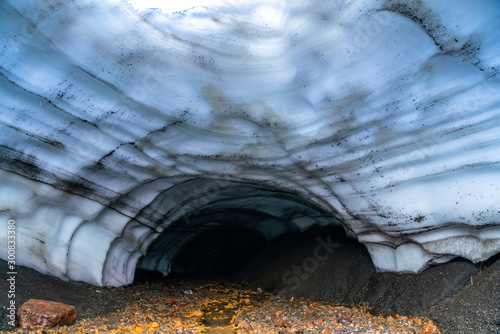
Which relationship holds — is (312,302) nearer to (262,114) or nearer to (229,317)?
(229,317)

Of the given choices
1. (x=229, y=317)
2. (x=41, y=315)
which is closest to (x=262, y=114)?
(x=229, y=317)

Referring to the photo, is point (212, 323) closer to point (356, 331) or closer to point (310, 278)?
point (356, 331)

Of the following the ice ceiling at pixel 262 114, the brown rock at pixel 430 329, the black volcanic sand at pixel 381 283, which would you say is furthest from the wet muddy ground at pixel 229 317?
the ice ceiling at pixel 262 114

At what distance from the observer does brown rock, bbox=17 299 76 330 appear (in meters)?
2.79

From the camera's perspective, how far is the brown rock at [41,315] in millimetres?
2789

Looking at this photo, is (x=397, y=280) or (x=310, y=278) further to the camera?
(x=310, y=278)

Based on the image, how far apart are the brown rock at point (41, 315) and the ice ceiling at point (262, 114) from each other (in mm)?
963

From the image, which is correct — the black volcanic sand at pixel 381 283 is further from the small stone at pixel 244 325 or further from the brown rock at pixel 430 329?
the small stone at pixel 244 325

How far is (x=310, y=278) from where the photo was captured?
14.9 feet

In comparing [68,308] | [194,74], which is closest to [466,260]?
[194,74]

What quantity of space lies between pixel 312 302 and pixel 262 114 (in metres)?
1.88

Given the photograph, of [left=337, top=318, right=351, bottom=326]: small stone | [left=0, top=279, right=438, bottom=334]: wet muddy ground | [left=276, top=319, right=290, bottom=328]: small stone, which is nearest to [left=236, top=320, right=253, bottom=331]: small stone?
[left=0, top=279, right=438, bottom=334]: wet muddy ground

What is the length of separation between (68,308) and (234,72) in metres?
2.02

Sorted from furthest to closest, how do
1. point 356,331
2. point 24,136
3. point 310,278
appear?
point 310,278 < point 24,136 < point 356,331
